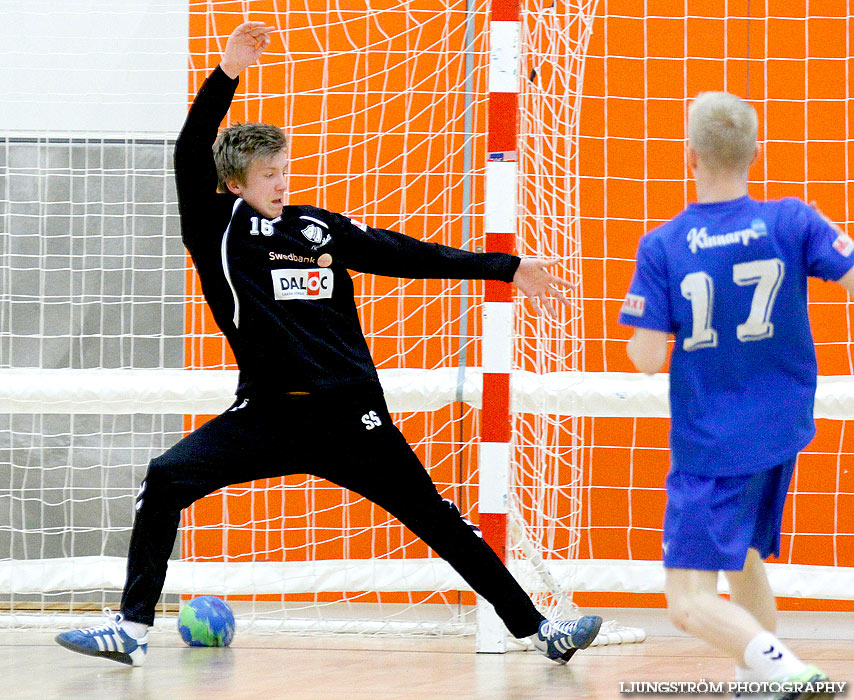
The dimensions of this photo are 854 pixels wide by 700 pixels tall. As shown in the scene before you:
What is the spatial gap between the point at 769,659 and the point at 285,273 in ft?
6.16

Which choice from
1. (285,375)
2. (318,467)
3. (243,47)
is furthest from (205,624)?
(243,47)

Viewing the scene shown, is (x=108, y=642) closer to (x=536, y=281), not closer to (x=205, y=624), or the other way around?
(x=205, y=624)

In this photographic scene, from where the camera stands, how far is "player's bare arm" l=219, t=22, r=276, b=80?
3.31 metres

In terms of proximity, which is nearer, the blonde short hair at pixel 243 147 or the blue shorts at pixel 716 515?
the blue shorts at pixel 716 515

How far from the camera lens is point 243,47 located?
332cm

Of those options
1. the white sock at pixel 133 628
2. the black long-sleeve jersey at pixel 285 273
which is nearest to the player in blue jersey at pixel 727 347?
the black long-sleeve jersey at pixel 285 273

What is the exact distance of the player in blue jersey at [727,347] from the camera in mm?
2320

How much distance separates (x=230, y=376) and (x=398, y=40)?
181cm

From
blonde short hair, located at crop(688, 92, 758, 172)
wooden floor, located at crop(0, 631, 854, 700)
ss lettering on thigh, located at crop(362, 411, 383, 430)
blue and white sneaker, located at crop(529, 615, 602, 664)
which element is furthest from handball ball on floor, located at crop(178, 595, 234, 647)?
blonde short hair, located at crop(688, 92, 758, 172)

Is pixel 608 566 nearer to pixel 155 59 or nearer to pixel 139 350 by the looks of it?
pixel 139 350

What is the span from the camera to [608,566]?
179 inches

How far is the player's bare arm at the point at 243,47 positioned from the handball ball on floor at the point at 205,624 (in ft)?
6.21

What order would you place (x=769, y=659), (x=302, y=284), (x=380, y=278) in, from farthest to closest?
(x=380, y=278), (x=302, y=284), (x=769, y=659)

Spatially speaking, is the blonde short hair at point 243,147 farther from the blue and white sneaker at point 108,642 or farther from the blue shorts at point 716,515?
the blue shorts at point 716,515
